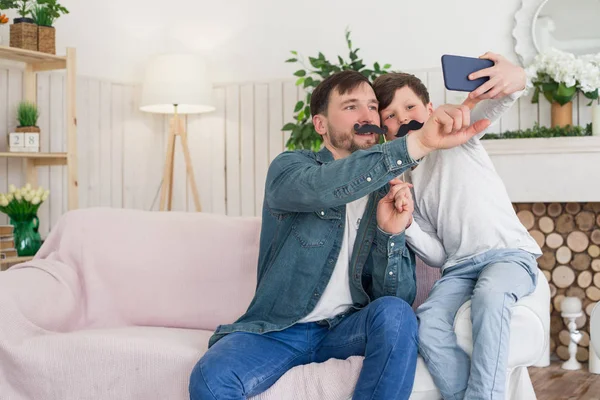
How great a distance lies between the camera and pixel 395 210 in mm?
1877

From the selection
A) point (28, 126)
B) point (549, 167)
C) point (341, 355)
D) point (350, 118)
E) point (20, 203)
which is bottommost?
point (341, 355)

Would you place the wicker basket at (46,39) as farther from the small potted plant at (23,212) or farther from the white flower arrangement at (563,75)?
the white flower arrangement at (563,75)

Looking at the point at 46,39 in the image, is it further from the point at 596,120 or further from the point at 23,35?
the point at 596,120

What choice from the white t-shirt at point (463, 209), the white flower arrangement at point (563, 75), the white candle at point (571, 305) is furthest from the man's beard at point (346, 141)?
the white candle at point (571, 305)

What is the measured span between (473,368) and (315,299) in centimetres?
43

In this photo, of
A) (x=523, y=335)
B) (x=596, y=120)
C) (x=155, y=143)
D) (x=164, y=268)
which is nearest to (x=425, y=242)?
(x=523, y=335)

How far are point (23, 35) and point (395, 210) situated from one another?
2.38m

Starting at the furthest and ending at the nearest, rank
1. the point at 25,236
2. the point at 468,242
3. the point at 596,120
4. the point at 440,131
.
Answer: the point at 25,236 < the point at 596,120 < the point at 468,242 < the point at 440,131

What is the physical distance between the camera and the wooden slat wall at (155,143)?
4.00 meters

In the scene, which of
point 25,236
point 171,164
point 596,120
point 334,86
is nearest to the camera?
point 334,86

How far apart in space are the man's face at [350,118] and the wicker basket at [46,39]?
2.04 m

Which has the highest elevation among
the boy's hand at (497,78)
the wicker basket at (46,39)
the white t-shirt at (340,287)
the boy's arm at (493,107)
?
the wicker basket at (46,39)

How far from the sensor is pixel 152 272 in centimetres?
253

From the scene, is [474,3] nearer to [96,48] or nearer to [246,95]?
[246,95]
